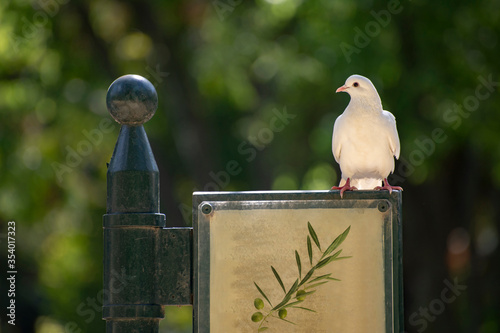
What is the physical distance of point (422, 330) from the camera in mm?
10500

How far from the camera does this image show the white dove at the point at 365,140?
12.7 ft

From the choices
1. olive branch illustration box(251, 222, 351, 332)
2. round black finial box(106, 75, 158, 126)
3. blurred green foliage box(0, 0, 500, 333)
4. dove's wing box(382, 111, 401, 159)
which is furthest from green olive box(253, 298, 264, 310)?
blurred green foliage box(0, 0, 500, 333)

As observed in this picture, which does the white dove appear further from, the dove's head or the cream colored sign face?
the cream colored sign face

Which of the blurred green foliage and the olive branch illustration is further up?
the blurred green foliage

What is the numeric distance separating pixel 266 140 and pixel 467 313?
12.2 ft

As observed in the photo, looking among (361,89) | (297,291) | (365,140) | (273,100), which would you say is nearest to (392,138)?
(365,140)

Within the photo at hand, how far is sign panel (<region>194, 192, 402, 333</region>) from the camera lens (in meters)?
2.49

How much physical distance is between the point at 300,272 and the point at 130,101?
2.67 ft

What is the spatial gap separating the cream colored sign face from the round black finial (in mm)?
503

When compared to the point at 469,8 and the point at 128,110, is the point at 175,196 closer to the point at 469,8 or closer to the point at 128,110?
the point at 469,8

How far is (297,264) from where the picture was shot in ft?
8.25

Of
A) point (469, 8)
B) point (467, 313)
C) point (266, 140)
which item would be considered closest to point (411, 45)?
point (469, 8)

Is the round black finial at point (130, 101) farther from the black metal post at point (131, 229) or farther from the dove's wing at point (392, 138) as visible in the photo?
the dove's wing at point (392, 138)

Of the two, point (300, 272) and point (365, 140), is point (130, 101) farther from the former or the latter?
point (365, 140)
